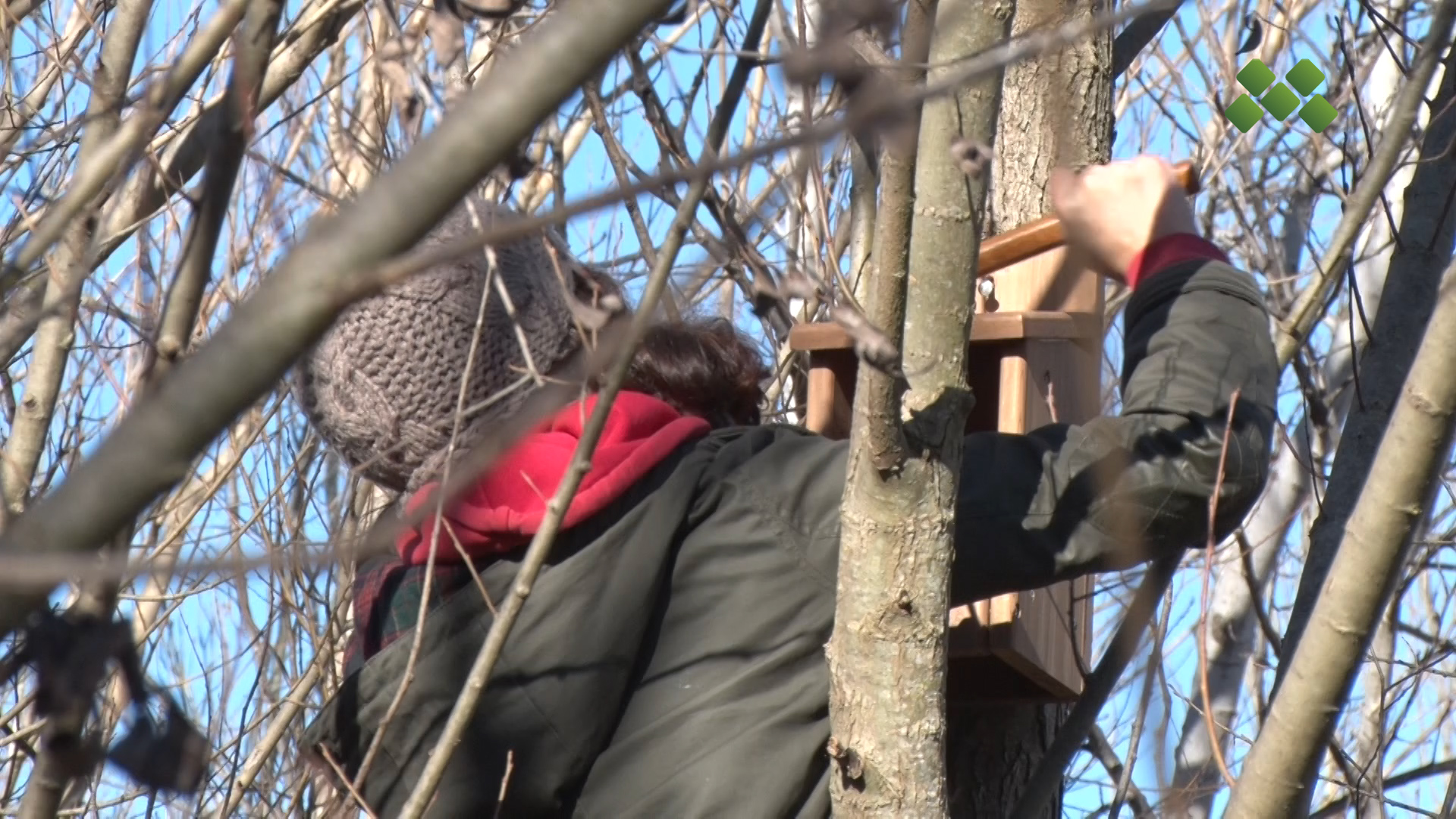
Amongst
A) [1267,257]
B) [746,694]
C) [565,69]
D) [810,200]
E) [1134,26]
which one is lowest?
[746,694]

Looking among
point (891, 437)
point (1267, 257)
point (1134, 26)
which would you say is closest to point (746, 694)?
point (891, 437)

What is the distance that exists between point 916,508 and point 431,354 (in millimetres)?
629

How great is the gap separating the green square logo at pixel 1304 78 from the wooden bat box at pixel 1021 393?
91 centimetres

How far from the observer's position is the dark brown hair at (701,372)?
80.4 inches

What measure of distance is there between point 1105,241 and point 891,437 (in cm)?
59

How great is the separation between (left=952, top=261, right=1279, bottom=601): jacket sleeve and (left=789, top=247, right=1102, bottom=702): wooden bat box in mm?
305

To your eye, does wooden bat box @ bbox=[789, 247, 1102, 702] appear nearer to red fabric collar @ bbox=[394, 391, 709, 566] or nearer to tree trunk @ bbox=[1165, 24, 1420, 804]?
red fabric collar @ bbox=[394, 391, 709, 566]

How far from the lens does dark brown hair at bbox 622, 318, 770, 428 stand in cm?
204

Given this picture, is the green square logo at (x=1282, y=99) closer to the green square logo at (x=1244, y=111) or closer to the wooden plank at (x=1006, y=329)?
the green square logo at (x=1244, y=111)

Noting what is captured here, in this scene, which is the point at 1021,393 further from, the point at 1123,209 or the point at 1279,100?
the point at 1279,100

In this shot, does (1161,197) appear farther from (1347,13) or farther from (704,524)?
(1347,13)

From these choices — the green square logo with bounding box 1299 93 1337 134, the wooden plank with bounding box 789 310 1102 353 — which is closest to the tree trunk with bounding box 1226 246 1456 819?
the wooden plank with bounding box 789 310 1102 353

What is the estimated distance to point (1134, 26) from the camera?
2.65 metres

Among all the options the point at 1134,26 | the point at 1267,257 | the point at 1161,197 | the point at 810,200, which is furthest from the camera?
the point at 1267,257
